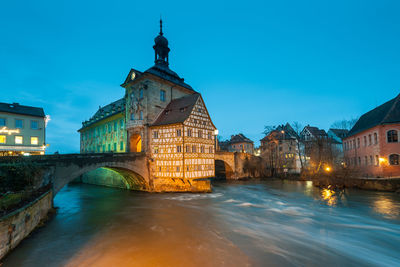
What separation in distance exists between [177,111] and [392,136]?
983 inches

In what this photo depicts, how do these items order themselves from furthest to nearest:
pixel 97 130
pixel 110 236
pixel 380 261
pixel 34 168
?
pixel 97 130, pixel 34 168, pixel 110 236, pixel 380 261

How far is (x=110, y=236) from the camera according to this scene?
10742 millimetres

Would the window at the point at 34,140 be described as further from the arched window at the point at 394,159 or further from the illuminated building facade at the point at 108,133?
the arched window at the point at 394,159

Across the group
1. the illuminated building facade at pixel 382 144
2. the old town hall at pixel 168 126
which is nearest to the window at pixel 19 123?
the old town hall at pixel 168 126

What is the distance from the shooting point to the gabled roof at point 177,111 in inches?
864

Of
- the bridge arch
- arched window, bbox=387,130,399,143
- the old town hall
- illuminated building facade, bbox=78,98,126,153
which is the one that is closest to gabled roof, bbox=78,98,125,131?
illuminated building facade, bbox=78,98,126,153

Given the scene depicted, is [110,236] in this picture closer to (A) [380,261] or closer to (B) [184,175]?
(B) [184,175]

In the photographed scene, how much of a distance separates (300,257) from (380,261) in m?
3.19

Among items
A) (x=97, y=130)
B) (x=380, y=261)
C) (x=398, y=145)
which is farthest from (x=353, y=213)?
(x=97, y=130)

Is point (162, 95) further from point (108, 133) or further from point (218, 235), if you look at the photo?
point (218, 235)

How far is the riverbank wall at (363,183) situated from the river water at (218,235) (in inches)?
167

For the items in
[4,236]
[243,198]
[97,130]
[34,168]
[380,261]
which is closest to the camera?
[4,236]

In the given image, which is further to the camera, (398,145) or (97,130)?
(97,130)

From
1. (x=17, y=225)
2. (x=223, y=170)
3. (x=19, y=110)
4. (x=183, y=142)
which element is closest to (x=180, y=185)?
(x=183, y=142)
